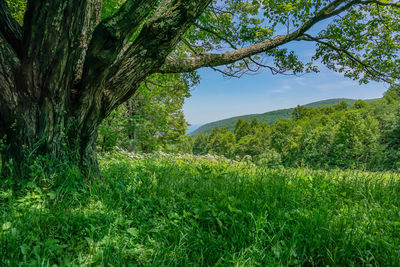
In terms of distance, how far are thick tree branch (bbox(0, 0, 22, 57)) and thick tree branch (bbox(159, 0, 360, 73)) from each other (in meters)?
1.89

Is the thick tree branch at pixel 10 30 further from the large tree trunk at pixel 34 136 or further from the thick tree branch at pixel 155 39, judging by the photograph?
the thick tree branch at pixel 155 39

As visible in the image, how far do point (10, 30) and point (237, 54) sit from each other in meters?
3.89

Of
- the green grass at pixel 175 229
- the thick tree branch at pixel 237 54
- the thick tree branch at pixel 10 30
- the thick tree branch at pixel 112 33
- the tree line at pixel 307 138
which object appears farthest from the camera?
the tree line at pixel 307 138

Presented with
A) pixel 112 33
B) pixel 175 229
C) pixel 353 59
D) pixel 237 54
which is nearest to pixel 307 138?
pixel 353 59

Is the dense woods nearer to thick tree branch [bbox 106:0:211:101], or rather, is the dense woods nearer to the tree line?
thick tree branch [bbox 106:0:211:101]

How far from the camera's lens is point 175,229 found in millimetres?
2016

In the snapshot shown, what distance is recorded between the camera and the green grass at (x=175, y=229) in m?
1.63

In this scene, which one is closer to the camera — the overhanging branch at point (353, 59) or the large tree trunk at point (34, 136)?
the large tree trunk at point (34, 136)

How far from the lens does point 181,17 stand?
2574 mm

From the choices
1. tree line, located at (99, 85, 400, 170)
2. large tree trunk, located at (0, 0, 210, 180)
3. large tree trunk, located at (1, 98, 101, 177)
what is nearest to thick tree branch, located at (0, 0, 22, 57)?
large tree trunk, located at (0, 0, 210, 180)

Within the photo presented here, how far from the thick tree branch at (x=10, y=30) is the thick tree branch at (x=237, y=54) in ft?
6.20

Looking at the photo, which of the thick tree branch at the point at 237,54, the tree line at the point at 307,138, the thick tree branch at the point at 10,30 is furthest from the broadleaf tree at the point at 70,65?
the tree line at the point at 307,138

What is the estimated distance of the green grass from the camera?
163 centimetres

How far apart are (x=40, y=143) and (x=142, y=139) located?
16861 mm
